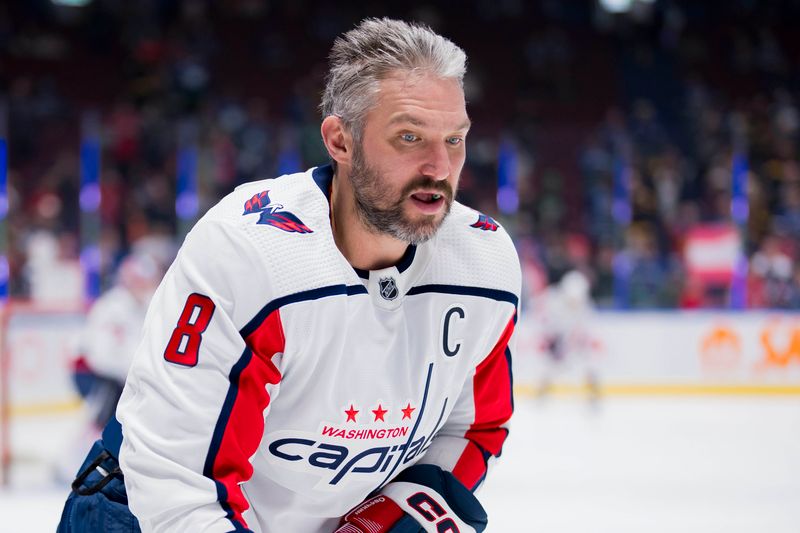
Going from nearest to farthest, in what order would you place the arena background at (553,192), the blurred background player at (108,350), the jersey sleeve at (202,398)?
the jersey sleeve at (202,398) → the blurred background player at (108,350) → the arena background at (553,192)

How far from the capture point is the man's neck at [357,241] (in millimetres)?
1610

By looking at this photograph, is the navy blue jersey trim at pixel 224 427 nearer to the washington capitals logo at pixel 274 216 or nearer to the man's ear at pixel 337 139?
the washington capitals logo at pixel 274 216

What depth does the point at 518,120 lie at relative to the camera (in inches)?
508

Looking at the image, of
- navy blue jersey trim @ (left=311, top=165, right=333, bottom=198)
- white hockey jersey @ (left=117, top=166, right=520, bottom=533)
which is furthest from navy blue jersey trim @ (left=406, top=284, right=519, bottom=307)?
navy blue jersey trim @ (left=311, top=165, right=333, bottom=198)

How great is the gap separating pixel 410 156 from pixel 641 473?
14.5 feet

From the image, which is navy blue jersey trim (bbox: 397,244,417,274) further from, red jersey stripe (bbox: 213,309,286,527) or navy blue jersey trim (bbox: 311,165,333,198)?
red jersey stripe (bbox: 213,309,286,527)

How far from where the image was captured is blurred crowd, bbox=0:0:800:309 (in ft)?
29.5


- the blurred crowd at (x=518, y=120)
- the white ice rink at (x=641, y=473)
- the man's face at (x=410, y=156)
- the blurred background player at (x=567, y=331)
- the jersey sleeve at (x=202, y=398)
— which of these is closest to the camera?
the jersey sleeve at (x=202, y=398)

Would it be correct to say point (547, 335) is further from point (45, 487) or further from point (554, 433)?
point (45, 487)

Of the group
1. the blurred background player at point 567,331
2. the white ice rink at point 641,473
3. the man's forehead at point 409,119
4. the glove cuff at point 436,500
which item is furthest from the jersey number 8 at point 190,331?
the blurred background player at point 567,331

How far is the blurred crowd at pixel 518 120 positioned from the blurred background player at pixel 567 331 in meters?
0.66

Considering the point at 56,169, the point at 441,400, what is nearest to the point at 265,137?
the point at 56,169

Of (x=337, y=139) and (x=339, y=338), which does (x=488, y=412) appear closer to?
(x=339, y=338)

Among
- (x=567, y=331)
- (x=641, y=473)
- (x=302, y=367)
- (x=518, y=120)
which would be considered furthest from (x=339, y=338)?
(x=518, y=120)
